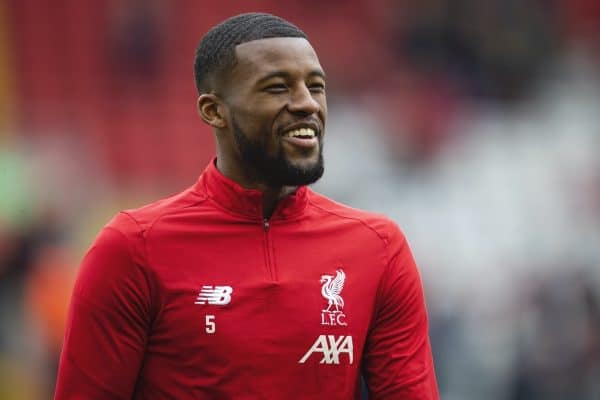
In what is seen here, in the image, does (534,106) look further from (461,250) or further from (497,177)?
(461,250)

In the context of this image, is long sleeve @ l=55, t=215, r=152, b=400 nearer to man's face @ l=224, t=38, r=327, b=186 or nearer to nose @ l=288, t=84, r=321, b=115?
man's face @ l=224, t=38, r=327, b=186

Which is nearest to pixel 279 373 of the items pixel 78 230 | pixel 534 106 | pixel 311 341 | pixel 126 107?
pixel 311 341

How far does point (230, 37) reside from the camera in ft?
9.24

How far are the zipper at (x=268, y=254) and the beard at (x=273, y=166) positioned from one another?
102mm

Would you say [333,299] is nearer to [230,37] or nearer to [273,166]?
[273,166]

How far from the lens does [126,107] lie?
795 centimetres

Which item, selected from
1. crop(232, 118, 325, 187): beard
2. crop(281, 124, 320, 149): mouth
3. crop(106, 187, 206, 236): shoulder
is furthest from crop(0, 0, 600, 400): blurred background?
crop(281, 124, 320, 149): mouth

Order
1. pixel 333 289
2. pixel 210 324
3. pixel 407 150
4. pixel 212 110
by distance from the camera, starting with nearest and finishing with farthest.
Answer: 1. pixel 210 324
2. pixel 333 289
3. pixel 212 110
4. pixel 407 150

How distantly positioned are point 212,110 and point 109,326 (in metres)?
0.61

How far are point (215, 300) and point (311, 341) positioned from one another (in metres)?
0.24

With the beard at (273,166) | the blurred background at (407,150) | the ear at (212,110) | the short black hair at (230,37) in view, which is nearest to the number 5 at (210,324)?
the beard at (273,166)

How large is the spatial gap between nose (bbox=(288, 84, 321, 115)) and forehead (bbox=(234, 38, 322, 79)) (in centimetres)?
5

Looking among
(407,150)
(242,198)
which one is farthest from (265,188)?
(407,150)

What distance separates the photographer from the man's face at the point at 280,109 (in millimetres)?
2719
